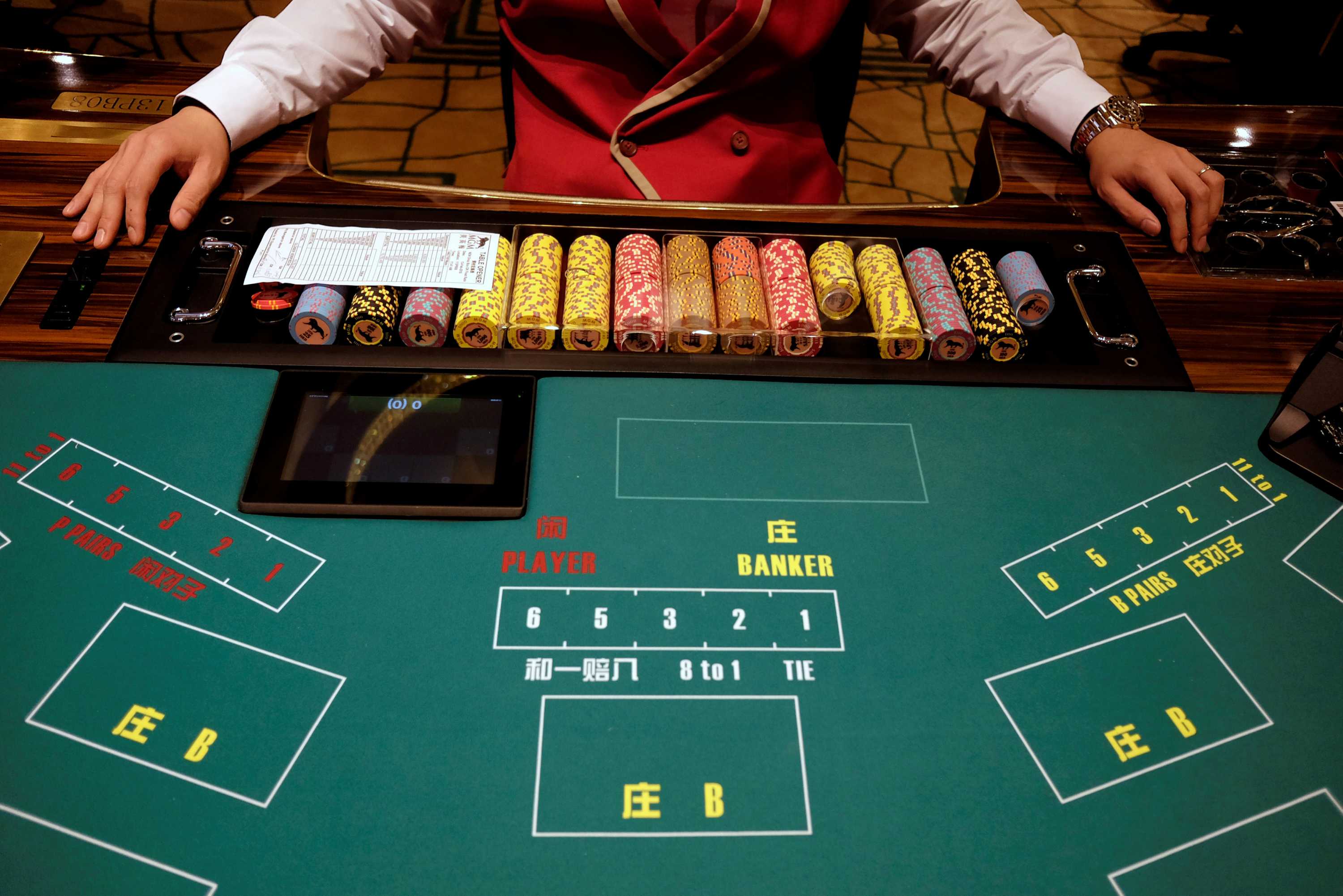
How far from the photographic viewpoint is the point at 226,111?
1274 millimetres

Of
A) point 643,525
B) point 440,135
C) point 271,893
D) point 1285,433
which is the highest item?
point 1285,433

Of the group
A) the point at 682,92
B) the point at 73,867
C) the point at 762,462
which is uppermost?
the point at 682,92

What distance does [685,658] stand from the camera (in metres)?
0.84

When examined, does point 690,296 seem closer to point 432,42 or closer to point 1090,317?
point 1090,317

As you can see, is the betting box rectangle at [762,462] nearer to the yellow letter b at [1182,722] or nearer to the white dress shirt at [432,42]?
the yellow letter b at [1182,722]

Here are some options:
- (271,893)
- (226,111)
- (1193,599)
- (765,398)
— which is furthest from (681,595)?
(226,111)

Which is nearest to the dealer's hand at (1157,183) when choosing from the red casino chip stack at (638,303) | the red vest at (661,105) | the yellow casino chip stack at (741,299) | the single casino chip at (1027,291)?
the single casino chip at (1027,291)

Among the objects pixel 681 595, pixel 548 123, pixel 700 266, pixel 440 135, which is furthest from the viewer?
pixel 440 135

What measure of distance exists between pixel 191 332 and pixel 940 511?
0.98 metres

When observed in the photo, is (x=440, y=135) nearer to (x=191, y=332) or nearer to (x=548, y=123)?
(x=548, y=123)

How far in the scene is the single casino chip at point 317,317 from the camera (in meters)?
1.06

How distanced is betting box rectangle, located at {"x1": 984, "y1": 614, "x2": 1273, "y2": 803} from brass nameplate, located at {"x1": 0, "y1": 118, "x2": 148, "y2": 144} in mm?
1507

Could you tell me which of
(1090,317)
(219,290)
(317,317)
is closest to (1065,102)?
(1090,317)

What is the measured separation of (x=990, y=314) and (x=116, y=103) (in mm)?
1450
